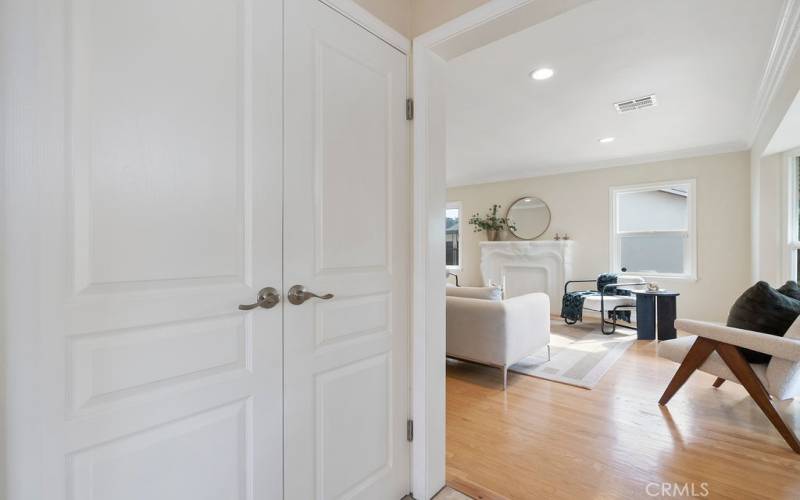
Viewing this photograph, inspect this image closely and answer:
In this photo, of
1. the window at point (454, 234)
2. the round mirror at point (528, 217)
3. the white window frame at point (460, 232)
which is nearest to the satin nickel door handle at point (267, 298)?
the round mirror at point (528, 217)

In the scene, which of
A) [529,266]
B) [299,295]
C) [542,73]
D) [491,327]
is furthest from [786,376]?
[529,266]

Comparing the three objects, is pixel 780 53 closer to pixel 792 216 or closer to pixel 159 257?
pixel 792 216

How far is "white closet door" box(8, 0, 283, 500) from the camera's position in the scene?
30.9 inches

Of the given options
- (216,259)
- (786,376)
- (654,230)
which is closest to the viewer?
(216,259)

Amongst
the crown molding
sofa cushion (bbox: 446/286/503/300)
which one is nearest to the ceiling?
the crown molding

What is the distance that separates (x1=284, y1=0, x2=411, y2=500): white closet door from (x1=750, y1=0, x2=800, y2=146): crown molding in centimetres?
228

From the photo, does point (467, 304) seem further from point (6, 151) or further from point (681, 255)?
point (681, 255)

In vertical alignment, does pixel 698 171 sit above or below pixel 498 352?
above

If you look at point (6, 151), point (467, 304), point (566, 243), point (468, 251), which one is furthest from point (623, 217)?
point (6, 151)

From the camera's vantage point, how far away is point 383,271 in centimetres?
151

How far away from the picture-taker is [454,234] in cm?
757

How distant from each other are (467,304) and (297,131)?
2.16 meters

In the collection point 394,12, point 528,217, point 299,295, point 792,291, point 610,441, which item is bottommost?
point 610,441

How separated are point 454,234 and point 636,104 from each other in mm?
4408
